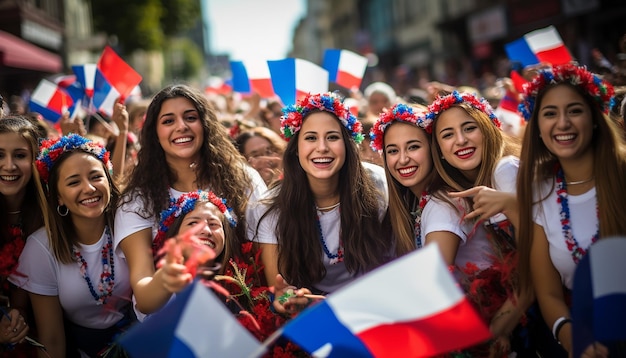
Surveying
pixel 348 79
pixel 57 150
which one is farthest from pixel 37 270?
pixel 348 79

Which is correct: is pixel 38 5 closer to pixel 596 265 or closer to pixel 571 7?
pixel 571 7

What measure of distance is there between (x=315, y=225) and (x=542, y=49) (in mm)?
3535

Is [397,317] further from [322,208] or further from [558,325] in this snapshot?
[322,208]

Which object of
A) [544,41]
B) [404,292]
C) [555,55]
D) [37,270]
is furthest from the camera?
[544,41]

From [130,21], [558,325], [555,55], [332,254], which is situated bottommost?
[558,325]

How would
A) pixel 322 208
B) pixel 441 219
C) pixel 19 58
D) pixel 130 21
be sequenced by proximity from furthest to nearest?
pixel 130 21, pixel 19 58, pixel 322 208, pixel 441 219

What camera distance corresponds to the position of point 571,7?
1554 cm

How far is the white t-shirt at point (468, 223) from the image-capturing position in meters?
3.50

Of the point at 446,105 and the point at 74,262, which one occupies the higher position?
the point at 446,105

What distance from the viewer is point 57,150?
389cm

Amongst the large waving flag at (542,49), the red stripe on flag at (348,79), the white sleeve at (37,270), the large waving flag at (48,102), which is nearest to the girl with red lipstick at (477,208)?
the white sleeve at (37,270)

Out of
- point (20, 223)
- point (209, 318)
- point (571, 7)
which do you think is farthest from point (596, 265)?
point (571, 7)

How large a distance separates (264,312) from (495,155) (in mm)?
1746

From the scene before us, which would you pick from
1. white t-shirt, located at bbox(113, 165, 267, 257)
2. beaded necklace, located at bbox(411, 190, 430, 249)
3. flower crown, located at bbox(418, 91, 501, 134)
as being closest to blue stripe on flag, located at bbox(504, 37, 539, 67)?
flower crown, located at bbox(418, 91, 501, 134)
